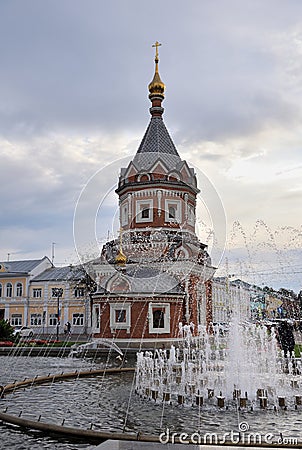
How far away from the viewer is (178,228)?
122 ft

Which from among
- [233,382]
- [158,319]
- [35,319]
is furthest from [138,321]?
[35,319]

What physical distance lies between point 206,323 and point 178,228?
25.0ft

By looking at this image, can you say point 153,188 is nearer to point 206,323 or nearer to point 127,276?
point 127,276

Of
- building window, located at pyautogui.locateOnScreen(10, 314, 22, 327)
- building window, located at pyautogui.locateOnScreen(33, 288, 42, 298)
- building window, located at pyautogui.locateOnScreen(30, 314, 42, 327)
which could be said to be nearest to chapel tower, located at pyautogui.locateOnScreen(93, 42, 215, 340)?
building window, located at pyautogui.locateOnScreen(30, 314, 42, 327)

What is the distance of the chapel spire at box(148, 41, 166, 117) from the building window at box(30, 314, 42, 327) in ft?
84.8

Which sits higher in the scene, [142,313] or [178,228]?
[178,228]

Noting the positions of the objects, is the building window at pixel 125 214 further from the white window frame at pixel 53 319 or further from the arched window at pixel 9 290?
the arched window at pixel 9 290

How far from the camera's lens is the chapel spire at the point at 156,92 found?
132 feet

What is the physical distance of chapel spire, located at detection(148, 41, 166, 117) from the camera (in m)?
40.3

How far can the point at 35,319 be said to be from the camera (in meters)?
53.3

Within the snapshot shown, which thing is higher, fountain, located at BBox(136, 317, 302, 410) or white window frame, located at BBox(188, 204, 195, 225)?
white window frame, located at BBox(188, 204, 195, 225)

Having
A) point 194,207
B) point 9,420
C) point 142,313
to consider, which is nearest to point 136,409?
point 9,420

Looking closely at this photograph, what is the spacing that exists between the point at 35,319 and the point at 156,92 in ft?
91.2

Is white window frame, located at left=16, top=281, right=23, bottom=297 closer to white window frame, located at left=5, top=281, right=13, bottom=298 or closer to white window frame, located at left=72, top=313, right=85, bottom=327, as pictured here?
white window frame, located at left=5, top=281, right=13, bottom=298
